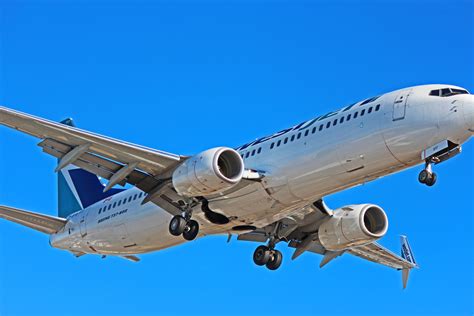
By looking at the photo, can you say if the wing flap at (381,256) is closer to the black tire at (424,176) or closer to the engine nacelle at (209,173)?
the engine nacelle at (209,173)

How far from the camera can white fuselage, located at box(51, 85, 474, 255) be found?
3111cm

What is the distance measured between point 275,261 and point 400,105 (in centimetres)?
1142

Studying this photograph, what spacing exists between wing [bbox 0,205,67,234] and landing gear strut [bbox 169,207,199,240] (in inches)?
304

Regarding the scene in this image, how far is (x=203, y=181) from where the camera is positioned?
32.9 metres

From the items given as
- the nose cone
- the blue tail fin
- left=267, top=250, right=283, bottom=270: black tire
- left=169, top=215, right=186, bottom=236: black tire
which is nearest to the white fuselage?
the nose cone

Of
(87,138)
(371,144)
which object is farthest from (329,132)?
(87,138)

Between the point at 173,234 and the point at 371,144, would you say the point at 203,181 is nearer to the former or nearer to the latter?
Result: the point at 173,234

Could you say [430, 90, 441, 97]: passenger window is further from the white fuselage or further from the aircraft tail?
the aircraft tail

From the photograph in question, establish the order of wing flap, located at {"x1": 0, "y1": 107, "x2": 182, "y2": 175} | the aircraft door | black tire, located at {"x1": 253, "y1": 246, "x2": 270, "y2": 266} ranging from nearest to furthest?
wing flap, located at {"x1": 0, "y1": 107, "x2": 182, "y2": 175}
black tire, located at {"x1": 253, "y1": 246, "x2": 270, "y2": 266}
the aircraft door

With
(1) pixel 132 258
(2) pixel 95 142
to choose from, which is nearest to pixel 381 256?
(1) pixel 132 258

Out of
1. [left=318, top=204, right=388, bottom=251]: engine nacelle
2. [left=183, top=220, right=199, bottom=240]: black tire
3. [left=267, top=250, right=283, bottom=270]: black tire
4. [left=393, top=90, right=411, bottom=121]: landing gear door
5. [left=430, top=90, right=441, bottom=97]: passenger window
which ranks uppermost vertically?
[left=430, top=90, right=441, bottom=97]: passenger window

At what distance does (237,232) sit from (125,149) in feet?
20.6

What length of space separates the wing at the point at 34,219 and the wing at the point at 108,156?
16.0 ft

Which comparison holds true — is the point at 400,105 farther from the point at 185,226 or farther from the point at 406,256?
the point at 406,256
